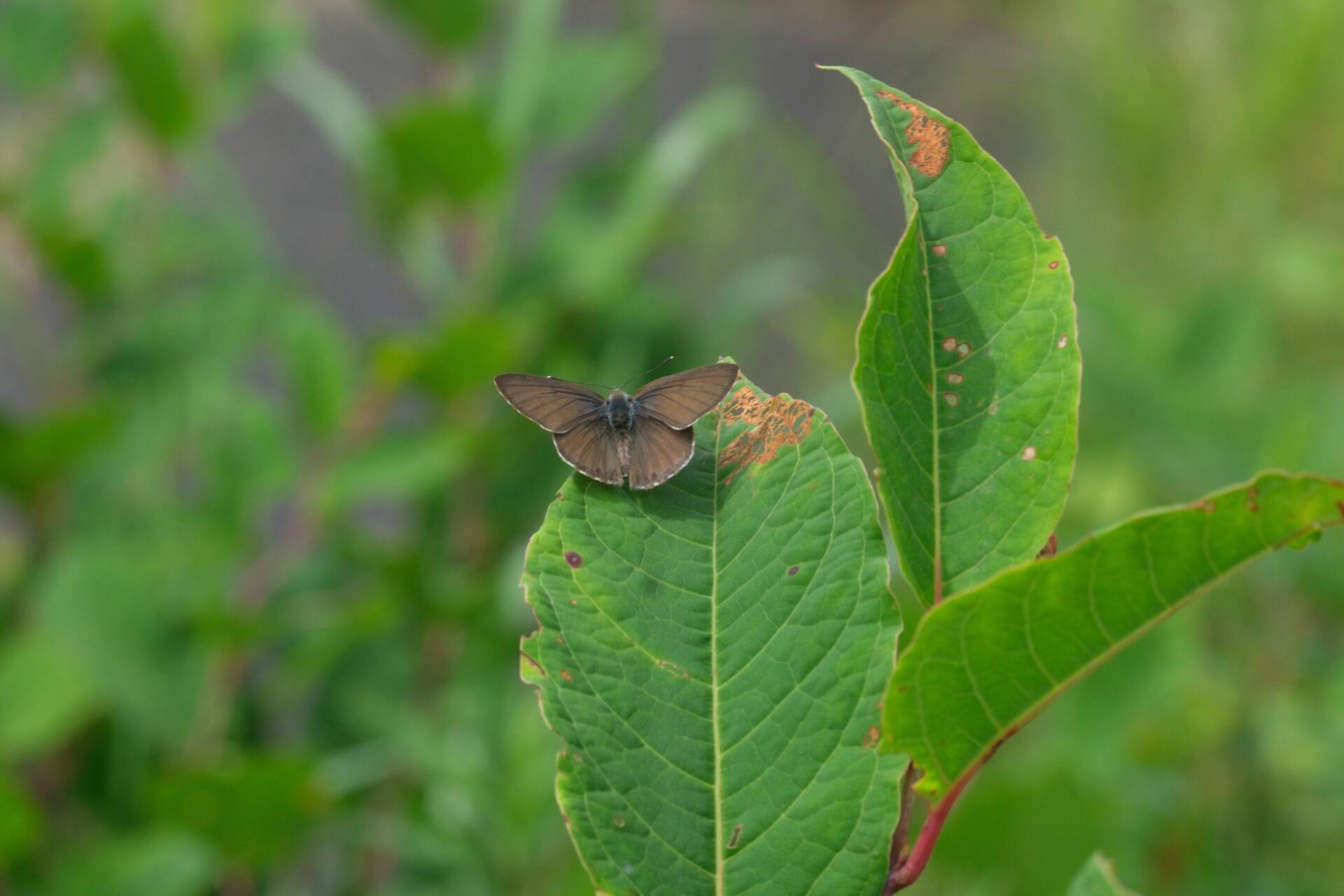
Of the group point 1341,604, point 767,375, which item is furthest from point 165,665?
point 767,375

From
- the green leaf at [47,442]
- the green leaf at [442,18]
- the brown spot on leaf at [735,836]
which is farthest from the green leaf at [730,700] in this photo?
the green leaf at [442,18]

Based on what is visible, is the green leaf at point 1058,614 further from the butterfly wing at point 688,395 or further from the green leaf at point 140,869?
the green leaf at point 140,869

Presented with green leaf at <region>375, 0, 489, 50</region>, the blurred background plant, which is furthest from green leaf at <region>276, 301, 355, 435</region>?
green leaf at <region>375, 0, 489, 50</region>

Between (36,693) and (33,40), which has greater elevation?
(33,40)

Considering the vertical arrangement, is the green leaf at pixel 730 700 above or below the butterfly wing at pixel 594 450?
below

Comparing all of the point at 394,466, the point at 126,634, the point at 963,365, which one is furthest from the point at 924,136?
the point at 126,634

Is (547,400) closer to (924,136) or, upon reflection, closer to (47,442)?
(924,136)
